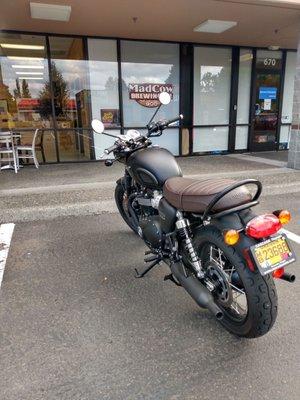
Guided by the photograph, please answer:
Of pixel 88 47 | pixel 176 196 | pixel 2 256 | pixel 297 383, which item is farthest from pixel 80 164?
pixel 297 383

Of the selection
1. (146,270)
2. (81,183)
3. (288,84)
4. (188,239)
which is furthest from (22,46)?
(288,84)

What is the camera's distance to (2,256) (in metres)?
3.33

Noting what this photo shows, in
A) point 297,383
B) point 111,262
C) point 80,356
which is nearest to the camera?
point 297,383

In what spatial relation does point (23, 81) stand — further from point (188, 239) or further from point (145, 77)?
point (188, 239)

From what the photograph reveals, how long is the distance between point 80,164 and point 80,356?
21.3 feet

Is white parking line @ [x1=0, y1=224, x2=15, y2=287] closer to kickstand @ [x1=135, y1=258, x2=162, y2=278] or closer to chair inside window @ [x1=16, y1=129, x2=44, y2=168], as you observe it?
kickstand @ [x1=135, y1=258, x2=162, y2=278]

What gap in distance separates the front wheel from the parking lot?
0.51 feet

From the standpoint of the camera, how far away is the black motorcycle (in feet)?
6.09

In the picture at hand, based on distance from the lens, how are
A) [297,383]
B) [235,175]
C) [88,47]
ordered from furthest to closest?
1. [88,47]
2. [235,175]
3. [297,383]

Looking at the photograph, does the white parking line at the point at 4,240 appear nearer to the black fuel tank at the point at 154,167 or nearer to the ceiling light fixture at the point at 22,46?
the black fuel tank at the point at 154,167

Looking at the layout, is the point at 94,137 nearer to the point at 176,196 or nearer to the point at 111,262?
the point at 111,262

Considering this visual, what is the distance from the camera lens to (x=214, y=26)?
276 inches

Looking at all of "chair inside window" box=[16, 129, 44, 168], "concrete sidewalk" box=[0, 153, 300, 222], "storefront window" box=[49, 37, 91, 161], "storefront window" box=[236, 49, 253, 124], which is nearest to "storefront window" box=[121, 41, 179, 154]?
"storefront window" box=[49, 37, 91, 161]

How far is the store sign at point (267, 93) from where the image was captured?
9578 mm
